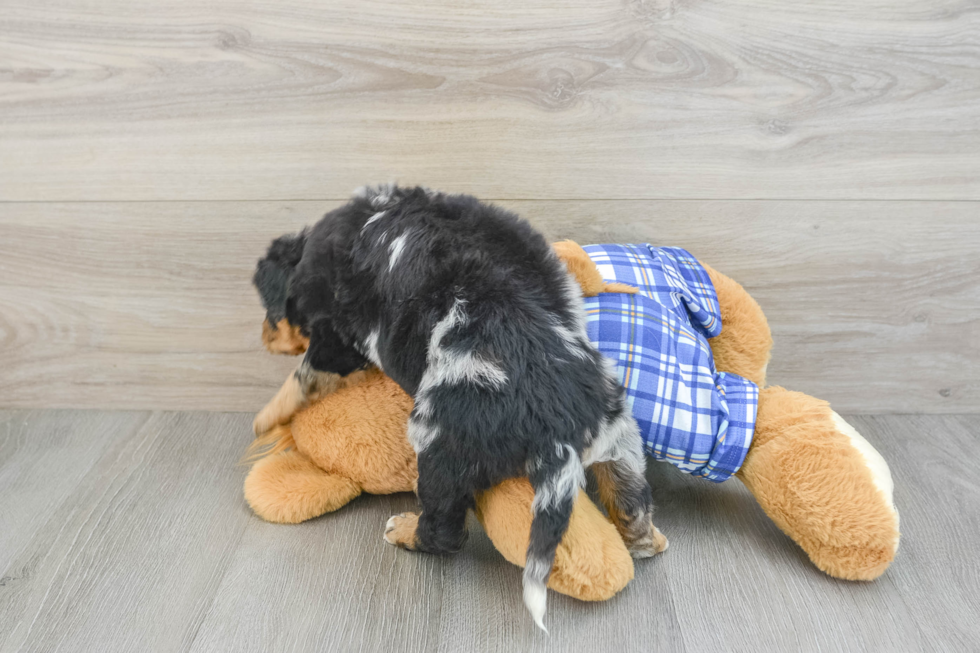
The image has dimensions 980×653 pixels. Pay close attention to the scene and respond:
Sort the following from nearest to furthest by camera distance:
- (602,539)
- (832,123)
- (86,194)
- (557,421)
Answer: (557,421) → (602,539) → (832,123) → (86,194)

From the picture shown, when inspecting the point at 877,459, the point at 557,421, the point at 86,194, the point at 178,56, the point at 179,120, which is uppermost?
the point at 178,56

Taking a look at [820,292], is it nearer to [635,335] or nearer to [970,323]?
[970,323]

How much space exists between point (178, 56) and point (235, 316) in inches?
20.8

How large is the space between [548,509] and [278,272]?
0.57 meters

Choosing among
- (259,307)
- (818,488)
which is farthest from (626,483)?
(259,307)

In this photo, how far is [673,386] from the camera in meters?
0.97

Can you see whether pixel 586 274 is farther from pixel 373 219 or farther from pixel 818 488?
pixel 818 488

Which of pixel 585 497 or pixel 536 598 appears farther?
pixel 585 497

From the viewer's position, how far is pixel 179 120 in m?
1.25

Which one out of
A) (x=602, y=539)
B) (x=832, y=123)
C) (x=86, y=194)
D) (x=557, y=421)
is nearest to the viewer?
(x=557, y=421)

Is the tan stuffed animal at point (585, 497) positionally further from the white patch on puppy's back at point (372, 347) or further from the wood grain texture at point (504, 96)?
the wood grain texture at point (504, 96)

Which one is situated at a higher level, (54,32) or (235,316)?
(54,32)

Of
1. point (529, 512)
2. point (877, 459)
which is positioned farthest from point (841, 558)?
point (529, 512)

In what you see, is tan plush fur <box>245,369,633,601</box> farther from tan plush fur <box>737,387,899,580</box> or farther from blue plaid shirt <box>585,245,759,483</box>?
tan plush fur <box>737,387,899,580</box>
